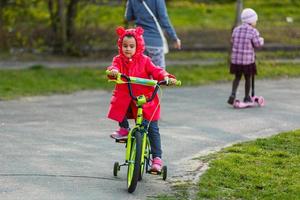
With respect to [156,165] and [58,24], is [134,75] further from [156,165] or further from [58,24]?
[58,24]

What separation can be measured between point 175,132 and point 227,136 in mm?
652

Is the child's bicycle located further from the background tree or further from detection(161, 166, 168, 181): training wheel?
the background tree

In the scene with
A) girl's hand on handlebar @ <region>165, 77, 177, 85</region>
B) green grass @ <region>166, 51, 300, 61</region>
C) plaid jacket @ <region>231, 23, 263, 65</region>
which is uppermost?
girl's hand on handlebar @ <region>165, 77, 177, 85</region>

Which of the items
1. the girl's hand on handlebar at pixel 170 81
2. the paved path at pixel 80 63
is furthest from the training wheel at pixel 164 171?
the paved path at pixel 80 63

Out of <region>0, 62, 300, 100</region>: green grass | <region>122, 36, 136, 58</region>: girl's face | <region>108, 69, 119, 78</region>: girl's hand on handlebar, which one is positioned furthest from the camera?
<region>0, 62, 300, 100</region>: green grass

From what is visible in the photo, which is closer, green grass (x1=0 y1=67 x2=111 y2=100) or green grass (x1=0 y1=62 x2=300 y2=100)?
green grass (x1=0 y1=67 x2=111 y2=100)

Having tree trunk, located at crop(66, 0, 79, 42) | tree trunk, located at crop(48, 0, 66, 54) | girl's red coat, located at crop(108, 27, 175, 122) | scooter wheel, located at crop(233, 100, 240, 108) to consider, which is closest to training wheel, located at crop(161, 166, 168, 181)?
girl's red coat, located at crop(108, 27, 175, 122)

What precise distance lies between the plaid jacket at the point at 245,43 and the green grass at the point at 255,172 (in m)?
3.16

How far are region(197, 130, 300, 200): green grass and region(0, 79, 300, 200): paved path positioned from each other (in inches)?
13.5

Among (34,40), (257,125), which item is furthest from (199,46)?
(257,125)

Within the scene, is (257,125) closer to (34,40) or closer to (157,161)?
(157,161)

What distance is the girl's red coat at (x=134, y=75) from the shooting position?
7445 mm

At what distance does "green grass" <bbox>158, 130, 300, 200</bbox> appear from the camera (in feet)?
23.2

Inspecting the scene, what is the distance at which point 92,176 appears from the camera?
771 cm
